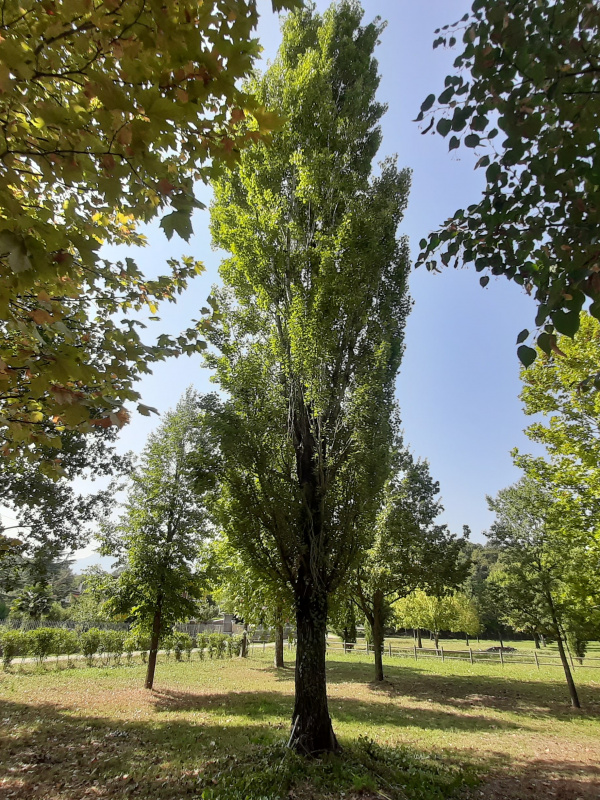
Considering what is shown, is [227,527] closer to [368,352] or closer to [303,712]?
[303,712]

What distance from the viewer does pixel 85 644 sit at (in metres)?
18.8

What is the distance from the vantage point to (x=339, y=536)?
22.4 ft

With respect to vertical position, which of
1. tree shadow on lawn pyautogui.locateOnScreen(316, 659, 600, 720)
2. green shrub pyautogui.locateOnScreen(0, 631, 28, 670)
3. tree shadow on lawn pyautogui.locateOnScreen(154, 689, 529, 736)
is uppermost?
green shrub pyautogui.locateOnScreen(0, 631, 28, 670)

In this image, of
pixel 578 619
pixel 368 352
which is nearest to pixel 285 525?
pixel 368 352

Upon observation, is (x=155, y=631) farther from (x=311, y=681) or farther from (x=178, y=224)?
(x=178, y=224)

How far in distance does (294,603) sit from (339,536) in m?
1.40

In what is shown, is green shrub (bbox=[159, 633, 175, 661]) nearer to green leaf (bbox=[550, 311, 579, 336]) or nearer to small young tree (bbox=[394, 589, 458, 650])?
green leaf (bbox=[550, 311, 579, 336])

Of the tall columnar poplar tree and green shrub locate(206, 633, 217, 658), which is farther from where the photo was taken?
green shrub locate(206, 633, 217, 658)

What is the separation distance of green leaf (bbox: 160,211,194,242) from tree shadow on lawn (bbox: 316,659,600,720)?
1379 cm

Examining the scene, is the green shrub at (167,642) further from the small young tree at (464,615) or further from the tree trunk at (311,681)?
the small young tree at (464,615)

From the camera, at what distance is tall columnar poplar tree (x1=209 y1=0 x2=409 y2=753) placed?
21.9 ft

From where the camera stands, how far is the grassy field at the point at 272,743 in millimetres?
4977

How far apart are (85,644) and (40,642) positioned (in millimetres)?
1917

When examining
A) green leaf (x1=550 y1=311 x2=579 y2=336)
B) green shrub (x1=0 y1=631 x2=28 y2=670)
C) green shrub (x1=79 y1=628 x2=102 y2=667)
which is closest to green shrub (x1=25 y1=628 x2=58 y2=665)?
green shrub (x1=0 y1=631 x2=28 y2=670)
